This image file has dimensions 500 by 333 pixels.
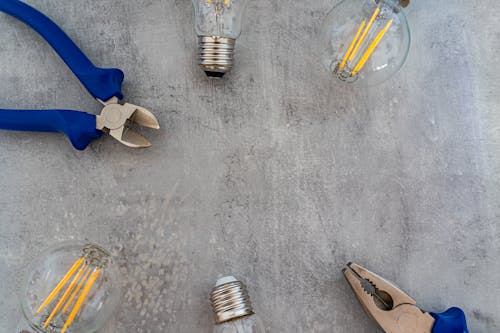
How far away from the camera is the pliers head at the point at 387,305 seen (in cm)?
81

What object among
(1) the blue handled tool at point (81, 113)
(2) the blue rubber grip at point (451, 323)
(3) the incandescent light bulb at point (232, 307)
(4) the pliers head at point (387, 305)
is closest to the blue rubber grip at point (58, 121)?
(1) the blue handled tool at point (81, 113)

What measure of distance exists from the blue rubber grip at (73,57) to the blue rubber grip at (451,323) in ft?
2.04

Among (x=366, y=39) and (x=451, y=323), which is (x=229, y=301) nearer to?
(x=451, y=323)

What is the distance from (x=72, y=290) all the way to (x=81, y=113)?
0.91 ft

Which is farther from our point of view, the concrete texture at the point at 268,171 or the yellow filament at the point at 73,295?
the concrete texture at the point at 268,171

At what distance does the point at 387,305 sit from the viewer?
832 mm

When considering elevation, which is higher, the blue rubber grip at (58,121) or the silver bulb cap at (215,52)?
the silver bulb cap at (215,52)

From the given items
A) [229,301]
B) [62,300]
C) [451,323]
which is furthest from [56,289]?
[451,323]

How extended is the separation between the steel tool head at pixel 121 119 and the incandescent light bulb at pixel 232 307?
0.27 metres

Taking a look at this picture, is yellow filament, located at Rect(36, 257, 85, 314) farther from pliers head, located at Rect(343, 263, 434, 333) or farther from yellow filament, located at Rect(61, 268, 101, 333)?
pliers head, located at Rect(343, 263, 434, 333)

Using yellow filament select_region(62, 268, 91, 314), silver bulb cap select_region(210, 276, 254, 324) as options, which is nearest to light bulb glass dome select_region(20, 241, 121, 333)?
yellow filament select_region(62, 268, 91, 314)

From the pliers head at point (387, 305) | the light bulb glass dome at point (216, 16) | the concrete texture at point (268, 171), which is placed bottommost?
the pliers head at point (387, 305)

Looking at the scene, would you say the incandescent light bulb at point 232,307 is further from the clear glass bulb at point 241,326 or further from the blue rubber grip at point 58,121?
the blue rubber grip at point 58,121

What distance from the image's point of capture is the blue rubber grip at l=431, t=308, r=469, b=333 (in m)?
0.79
